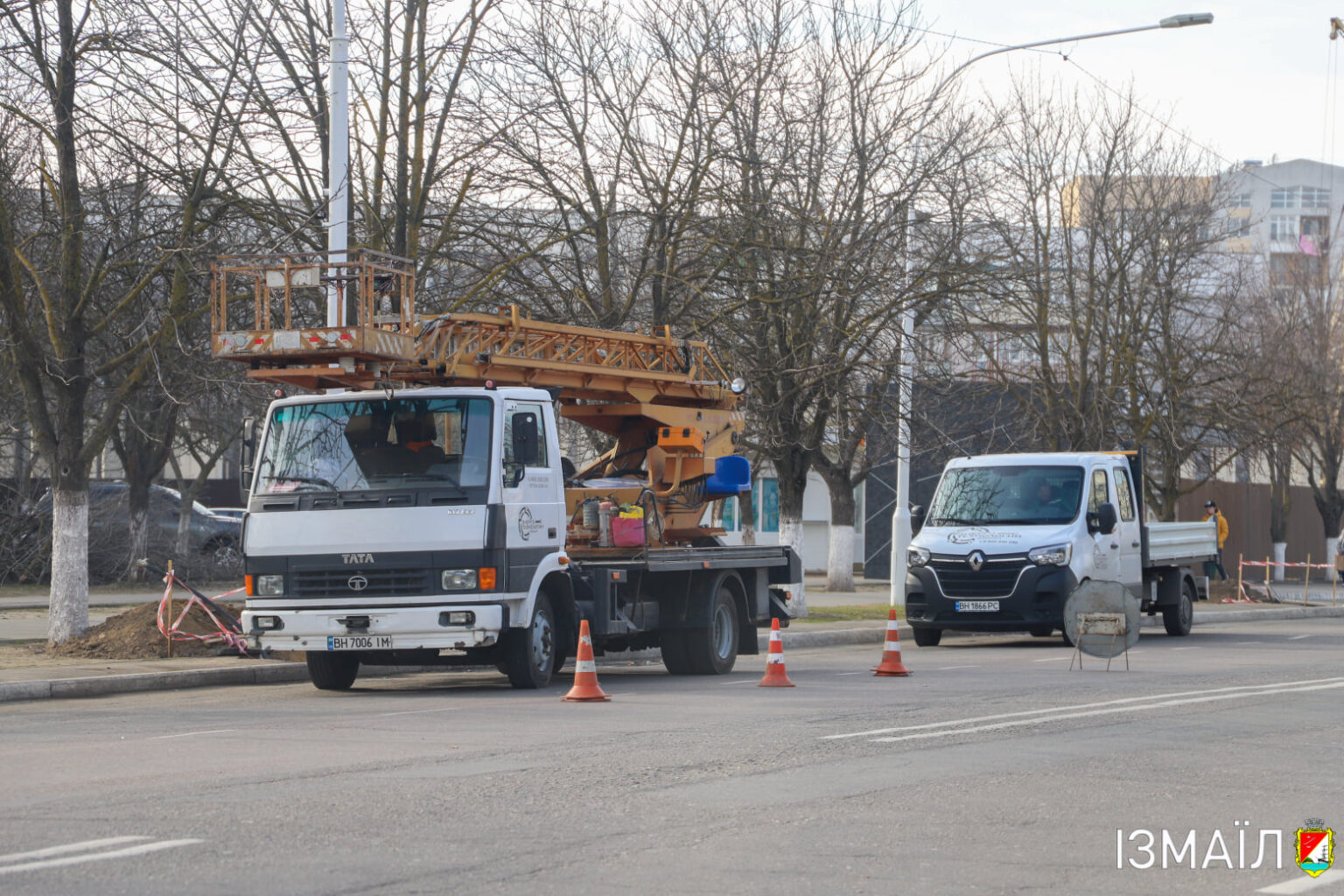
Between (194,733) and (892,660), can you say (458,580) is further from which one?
(892,660)

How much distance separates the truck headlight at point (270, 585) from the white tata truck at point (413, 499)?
16 millimetres

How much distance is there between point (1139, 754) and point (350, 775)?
15.6 feet

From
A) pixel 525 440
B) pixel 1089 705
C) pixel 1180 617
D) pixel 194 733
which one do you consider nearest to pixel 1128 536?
pixel 1180 617

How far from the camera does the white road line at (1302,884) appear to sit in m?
6.06

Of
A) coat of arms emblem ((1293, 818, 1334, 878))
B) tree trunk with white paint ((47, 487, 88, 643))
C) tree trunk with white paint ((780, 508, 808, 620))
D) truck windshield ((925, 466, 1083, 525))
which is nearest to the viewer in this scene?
coat of arms emblem ((1293, 818, 1334, 878))

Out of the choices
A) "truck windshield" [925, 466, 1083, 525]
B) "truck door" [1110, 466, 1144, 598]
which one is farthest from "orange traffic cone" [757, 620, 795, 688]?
"truck door" [1110, 466, 1144, 598]

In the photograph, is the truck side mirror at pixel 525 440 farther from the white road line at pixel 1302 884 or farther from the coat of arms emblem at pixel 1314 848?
the white road line at pixel 1302 884

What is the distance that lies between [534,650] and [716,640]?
10.0ft

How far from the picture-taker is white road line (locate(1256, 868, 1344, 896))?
6062mm

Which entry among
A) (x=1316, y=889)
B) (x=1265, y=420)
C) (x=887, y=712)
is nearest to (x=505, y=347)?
(x=887, y=712)

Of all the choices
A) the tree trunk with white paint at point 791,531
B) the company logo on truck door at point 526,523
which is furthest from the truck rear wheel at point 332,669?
the tree trunk with white paint at point 791,531

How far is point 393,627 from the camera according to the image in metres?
13.4

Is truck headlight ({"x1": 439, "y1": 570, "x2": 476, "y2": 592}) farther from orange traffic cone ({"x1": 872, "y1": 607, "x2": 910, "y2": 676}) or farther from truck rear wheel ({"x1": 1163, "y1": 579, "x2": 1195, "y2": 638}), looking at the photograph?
truck rear wheel ({"x1": 1163, "y1": 579, "x2": 1195, "y2": 638})

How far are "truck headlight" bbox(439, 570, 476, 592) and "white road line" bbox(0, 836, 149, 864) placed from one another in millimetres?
6801
